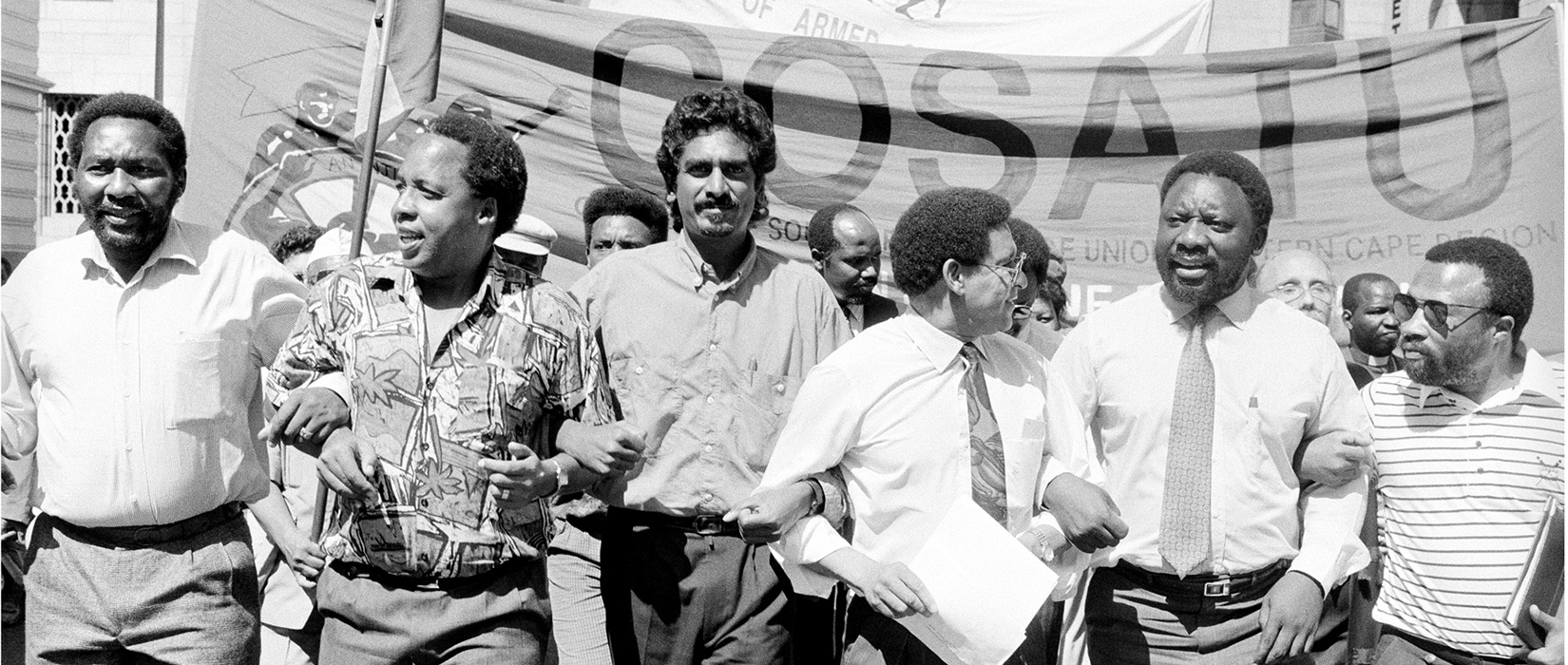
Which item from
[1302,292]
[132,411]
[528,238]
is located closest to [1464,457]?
[1302,292]

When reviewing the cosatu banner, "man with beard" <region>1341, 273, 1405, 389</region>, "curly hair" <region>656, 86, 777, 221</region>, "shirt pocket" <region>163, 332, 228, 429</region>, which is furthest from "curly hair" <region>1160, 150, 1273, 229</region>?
the cosatu banner

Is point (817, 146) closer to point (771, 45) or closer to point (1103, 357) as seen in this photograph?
point (771, 45)

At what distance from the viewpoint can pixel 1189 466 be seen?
354 cm

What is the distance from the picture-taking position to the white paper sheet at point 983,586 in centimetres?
300

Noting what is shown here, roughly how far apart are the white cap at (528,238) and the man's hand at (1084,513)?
121 inches

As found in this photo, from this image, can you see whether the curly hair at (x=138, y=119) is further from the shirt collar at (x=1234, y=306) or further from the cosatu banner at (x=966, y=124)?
the cosatu banner at (x=966, y=124)

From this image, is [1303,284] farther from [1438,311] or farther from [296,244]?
[296,244]

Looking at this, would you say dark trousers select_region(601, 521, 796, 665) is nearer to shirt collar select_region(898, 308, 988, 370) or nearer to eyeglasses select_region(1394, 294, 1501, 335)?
shirt collar select_region(898, 308, 988, 370)

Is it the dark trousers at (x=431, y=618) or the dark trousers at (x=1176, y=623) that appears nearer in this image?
the dark trousers at (x=431, y=618)

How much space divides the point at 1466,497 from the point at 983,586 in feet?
4.56

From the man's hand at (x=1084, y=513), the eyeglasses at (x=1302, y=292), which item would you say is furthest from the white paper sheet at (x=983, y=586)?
the eyeglasses at (x=1302, y=292)

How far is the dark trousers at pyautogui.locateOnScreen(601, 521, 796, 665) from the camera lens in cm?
361

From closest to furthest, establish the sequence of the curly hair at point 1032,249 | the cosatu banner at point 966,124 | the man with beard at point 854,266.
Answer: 1. the curly hair at point 1032,249
2. the man with beard at point 854,266
3. the cosatu banner at point 966,124

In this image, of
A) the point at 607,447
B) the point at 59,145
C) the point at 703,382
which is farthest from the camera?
the point at 59,145
